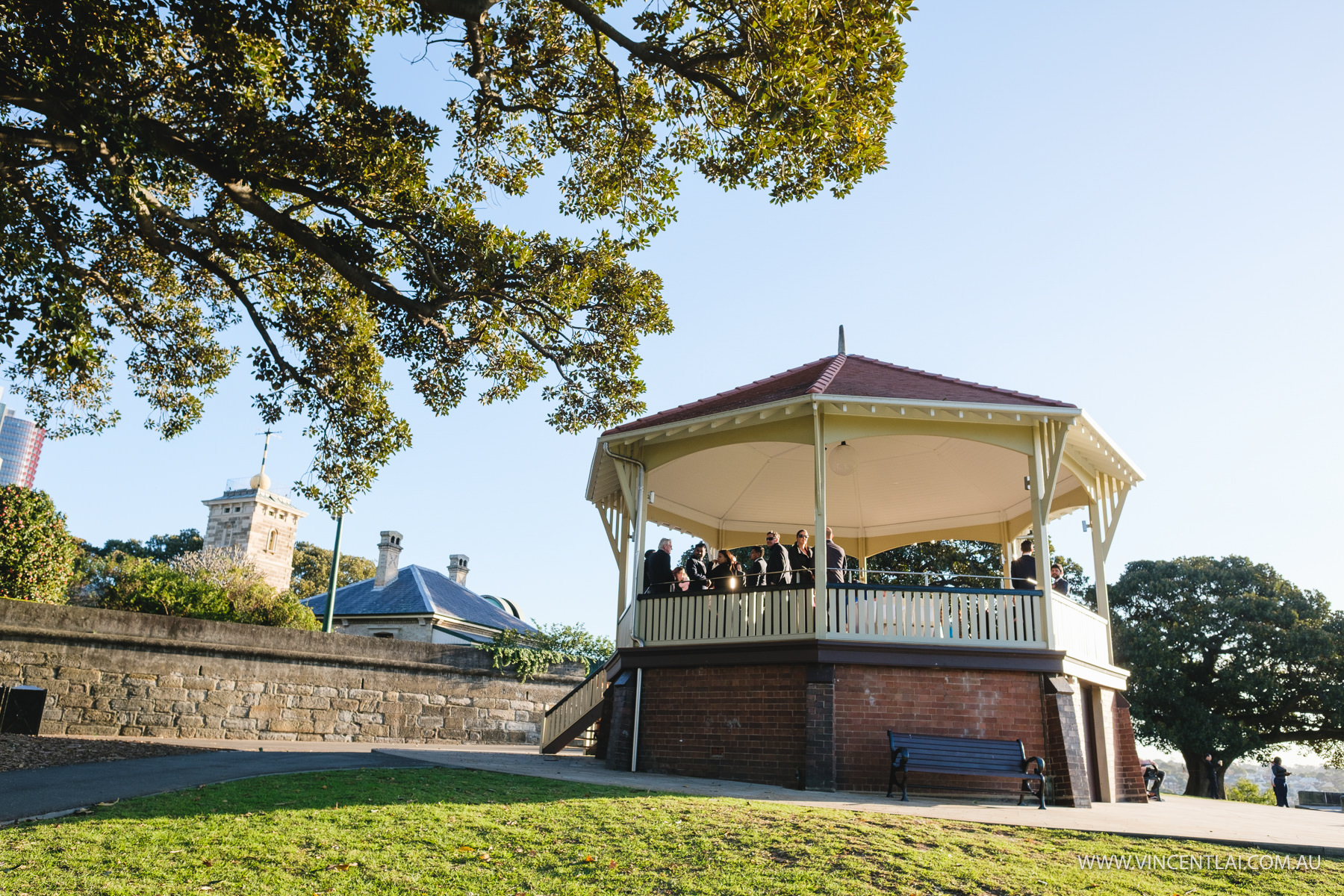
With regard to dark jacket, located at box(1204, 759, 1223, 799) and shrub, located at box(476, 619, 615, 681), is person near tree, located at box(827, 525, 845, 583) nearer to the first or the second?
shrub, located at box(476, 619, 615, 681)

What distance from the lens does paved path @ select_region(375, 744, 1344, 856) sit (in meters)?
7.27

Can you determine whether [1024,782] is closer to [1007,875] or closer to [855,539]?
[1007,875]

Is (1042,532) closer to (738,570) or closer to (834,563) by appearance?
(834,563)

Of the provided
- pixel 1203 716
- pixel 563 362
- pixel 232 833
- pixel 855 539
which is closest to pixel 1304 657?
pixel 1203 716

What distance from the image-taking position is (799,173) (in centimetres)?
1002

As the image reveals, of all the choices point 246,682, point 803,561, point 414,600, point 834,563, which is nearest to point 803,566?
point 803,561

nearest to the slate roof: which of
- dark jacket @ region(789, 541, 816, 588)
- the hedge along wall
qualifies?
the hedge along wall

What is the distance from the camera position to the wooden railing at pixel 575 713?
14.7 m

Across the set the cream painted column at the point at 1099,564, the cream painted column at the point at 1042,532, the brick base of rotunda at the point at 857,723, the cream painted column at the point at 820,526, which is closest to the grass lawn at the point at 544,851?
the brick base of rotunda at the point at 857,723

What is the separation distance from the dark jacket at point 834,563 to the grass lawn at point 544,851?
4.30 meters

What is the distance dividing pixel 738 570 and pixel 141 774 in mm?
7881

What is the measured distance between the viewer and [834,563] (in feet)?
39.5

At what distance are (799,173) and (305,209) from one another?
6367 millimetres

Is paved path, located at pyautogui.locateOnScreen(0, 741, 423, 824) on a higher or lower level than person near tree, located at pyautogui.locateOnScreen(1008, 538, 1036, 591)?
lower
